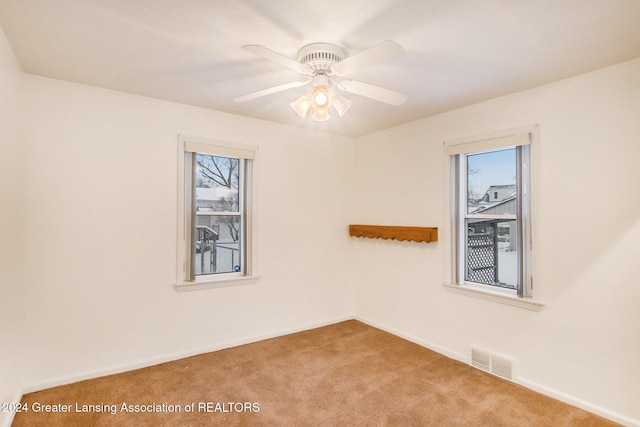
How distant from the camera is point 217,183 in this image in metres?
3.49

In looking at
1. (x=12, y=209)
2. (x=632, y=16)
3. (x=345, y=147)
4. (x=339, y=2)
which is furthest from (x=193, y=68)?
(x=632, y=16)

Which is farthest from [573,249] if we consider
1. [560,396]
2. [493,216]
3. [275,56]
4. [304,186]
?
[304,186]

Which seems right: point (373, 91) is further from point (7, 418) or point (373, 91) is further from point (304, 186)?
point (7, 418)

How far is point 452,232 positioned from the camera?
3.31m

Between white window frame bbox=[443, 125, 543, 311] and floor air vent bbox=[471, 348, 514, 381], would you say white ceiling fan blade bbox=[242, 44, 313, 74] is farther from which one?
floor air vent bbox=[471, 348, 514, 381]

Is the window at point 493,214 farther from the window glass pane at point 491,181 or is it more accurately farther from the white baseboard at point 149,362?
the white baseboard at point 149,362

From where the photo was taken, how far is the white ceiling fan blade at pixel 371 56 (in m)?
1.59

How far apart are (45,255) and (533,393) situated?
3.91 metres

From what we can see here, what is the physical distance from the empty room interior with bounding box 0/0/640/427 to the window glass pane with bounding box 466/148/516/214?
19 millimetres

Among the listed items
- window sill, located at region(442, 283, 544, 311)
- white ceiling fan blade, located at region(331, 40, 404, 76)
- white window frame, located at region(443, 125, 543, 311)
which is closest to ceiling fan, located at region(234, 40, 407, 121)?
white ceiling fan blade, located at region(331, 40, 404, 76)

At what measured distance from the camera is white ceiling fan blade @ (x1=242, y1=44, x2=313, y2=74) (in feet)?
5.33

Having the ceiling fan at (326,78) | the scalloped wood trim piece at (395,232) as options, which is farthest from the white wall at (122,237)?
the ceiling fan at (326,78)

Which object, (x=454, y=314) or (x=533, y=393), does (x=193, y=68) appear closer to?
(x=454, y=314)

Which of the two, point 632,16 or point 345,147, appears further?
point 345,147
